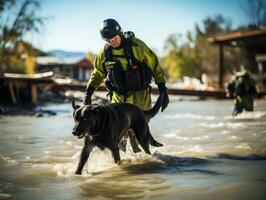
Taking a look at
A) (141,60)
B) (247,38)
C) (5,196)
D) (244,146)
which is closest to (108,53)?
(141,60)

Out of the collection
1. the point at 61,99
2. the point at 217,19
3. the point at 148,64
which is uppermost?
the point at 217,19

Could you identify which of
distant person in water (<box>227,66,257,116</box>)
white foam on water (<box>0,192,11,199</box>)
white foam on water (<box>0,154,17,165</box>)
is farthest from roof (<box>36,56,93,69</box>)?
white foam on water (<box>0,192,11,199</box>)

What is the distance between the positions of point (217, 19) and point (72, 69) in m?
24.9

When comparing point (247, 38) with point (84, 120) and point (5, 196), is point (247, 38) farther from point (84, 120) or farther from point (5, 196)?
point (5, 196)

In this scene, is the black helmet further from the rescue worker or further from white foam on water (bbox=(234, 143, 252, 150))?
white foam on water (bbox=(234, 143, 252, 150))

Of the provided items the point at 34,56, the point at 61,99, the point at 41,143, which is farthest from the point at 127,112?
the point at 34,56

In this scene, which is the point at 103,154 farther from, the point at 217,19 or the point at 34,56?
the point at 217,19

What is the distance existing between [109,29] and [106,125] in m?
1.43

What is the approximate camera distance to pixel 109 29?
237 inches

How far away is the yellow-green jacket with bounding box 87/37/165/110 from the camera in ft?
20.6

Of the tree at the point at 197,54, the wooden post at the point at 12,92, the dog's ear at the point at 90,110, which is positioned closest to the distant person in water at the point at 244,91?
the dog's ear at the point at 90,110

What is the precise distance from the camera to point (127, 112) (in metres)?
5.77

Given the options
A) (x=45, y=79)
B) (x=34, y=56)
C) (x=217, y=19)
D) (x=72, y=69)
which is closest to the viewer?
(x=45, y=79)

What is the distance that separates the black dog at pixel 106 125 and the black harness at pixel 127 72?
19.2 inches
